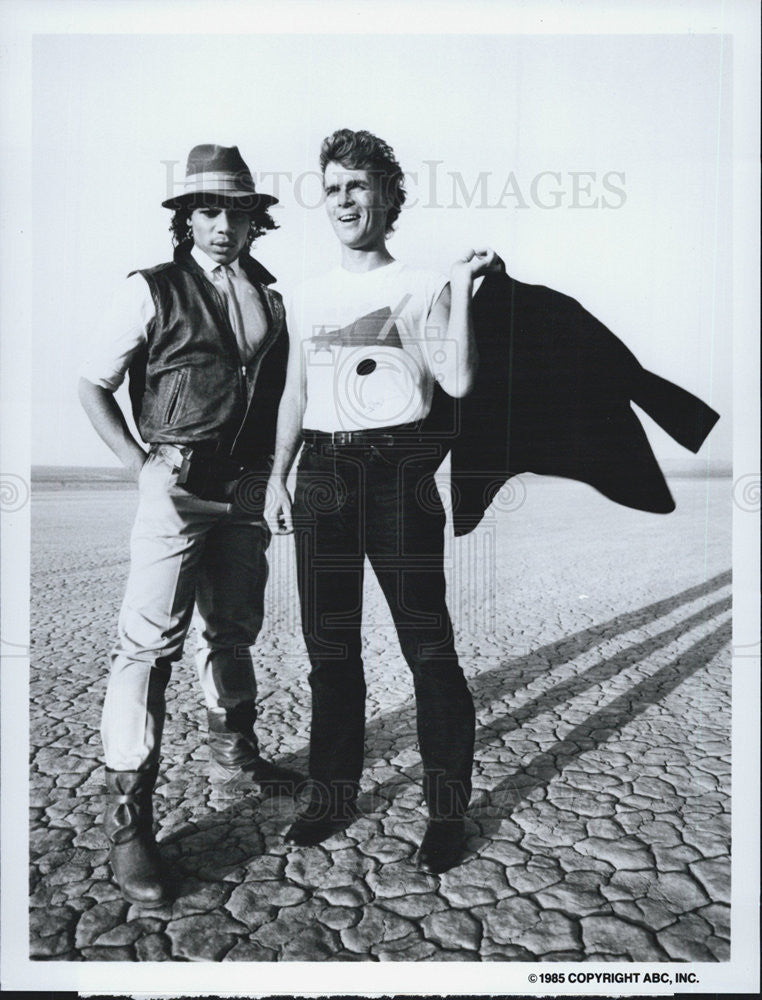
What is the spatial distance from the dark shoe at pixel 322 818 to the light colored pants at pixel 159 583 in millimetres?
565

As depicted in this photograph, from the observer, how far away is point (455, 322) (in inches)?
89.5

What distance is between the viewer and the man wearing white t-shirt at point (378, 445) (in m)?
2.27

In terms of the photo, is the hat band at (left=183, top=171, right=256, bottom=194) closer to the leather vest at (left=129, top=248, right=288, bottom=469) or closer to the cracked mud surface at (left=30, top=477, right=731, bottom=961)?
the leather vest at (left=129, top=248, right=288, bottom=469)

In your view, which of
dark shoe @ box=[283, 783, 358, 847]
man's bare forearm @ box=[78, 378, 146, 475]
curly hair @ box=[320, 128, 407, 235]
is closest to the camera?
man's bare forearm @ box=[78, 378, 146, 475]

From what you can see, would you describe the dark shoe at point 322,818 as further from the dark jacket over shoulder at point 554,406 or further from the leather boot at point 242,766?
the dark jacket over shoulder at point 554,406

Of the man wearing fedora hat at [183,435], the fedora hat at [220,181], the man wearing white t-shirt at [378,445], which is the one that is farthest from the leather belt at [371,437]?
the fedora hat at [220,181]

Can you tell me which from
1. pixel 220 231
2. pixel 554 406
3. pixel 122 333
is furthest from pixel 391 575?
pixel 220 231

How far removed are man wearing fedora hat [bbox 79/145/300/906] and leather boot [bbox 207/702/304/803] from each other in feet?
1.48

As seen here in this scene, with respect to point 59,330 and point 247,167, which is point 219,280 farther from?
point 59,330

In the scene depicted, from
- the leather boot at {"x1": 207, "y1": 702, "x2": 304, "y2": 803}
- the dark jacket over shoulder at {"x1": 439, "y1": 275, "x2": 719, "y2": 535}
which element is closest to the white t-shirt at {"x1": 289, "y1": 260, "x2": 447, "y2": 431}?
the dark jacket over shoulder at {"x1": 439, "y1": 275, "x2": 719, "y2": 535}

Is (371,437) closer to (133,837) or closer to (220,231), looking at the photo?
(220,231)

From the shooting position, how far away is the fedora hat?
7.61 ft

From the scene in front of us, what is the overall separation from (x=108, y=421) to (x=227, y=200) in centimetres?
75

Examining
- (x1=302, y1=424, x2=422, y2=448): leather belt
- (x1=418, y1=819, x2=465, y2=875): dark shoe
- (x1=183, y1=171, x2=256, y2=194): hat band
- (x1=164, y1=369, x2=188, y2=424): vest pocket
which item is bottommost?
(x1=418, y1=819, x2=465, y2=875): dark shoe
